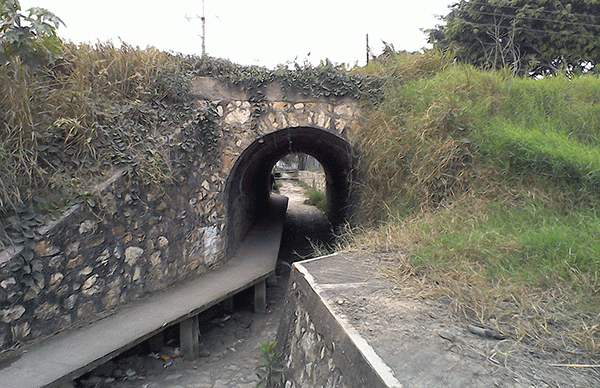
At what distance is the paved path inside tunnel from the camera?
12.7 feet

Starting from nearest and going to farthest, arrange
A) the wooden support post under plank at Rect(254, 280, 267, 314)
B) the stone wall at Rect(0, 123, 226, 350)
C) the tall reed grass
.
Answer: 1. the stone wall at Rect(0, 123, 226, 350)
2. the tall reed grass
3. the wooden support post under plank at Rect(254, 280, 267, 314)

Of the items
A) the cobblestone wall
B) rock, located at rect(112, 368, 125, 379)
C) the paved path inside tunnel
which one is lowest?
the paved path inside tunnel

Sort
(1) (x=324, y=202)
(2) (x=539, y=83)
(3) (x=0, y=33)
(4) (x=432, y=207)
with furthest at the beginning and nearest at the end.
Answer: (1) (x=324, y=202) < (2) (x=539, y=83) < (4) (x=432, y=207) < (3) (x=0, y=33)

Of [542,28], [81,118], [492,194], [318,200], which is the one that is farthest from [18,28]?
[542,28]

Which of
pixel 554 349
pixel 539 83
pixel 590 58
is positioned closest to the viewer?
pixel 554 349

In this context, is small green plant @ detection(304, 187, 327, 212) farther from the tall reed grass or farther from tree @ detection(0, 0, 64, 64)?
tree @ detection(0, 0, 64, 64)

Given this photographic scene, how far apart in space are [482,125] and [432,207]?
1184 millimetres

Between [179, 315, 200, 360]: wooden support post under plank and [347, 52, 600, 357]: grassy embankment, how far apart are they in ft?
7.07

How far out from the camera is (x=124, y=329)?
366cm

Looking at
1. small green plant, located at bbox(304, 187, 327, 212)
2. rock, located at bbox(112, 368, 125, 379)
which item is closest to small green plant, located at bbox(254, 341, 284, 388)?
rock, located at bbox(112, 368, 125, 379)

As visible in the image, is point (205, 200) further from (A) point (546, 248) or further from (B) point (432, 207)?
(A) point (546, 248)

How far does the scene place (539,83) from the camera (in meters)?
5.28

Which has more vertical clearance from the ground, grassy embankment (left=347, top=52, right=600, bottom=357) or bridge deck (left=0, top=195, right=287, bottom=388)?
grassy embankment (left=347, top=52, right=600, bottom=357)

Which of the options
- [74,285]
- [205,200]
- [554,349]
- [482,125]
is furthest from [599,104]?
[74,285]
